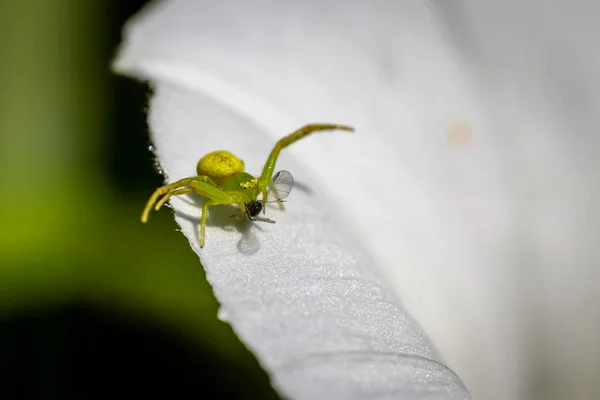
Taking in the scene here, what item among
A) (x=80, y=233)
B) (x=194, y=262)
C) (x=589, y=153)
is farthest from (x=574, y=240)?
(x=80, y=233)

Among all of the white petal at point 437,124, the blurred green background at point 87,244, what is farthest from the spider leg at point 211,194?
the blurred green background at point 87,244

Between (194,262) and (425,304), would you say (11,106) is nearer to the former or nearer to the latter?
(194,262)

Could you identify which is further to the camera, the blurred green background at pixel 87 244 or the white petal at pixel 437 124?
the blurred green background at pixel 87 244

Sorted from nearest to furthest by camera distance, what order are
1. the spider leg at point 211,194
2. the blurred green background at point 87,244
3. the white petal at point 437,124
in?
the spider leg at point 211,194, the white petal at point 437,124, the blurred green background at point 87,244

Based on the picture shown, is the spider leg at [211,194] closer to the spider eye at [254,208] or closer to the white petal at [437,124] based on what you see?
the spider eye at [254,208]

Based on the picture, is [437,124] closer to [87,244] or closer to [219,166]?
[219,166]

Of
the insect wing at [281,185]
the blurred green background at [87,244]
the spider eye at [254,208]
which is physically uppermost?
the insect wing at [281,185]

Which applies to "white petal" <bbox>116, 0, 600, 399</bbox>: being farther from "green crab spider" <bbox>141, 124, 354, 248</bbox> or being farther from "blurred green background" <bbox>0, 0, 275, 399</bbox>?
"blurred green background" <bbox>0, 0, 275, 399</bbox>

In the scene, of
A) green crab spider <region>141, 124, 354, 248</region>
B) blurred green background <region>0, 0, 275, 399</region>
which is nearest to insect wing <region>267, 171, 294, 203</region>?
green crab spider <region>141, 124, 354, 248</region>
